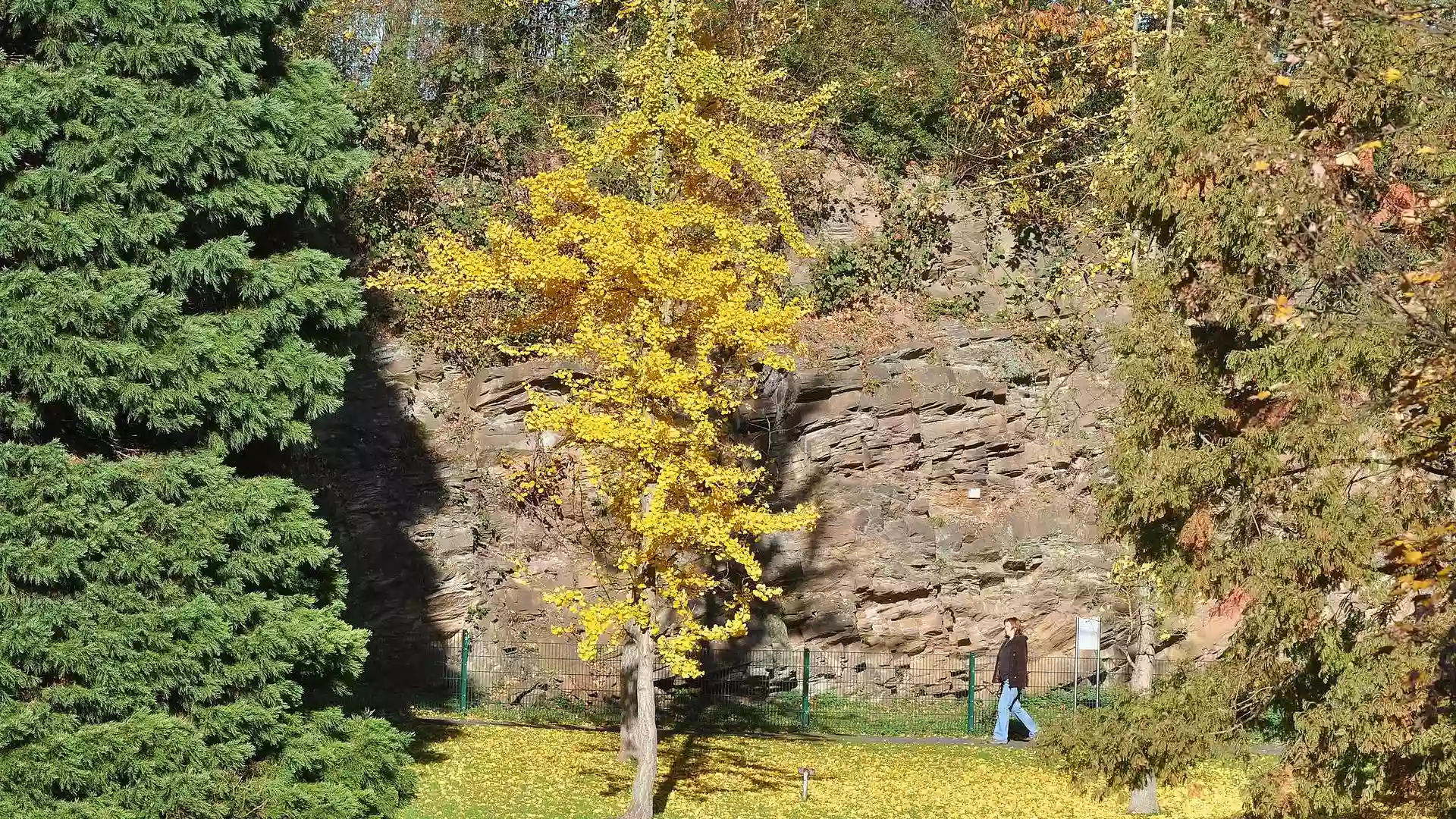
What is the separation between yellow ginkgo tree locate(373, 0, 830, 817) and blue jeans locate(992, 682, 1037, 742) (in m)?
5.80

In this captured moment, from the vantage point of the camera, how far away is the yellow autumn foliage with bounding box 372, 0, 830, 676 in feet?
43.0

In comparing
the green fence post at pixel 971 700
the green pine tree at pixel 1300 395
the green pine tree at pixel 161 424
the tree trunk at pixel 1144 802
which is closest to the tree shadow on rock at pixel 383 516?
the green pine tree at pixel 161 424

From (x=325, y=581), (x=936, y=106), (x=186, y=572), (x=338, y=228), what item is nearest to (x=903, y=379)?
(x=936, y=106)

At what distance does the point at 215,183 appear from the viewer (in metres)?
12.4

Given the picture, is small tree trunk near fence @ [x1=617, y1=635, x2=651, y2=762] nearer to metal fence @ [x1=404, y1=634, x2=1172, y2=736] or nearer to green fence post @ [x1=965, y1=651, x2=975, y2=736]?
metal fence @ [x1=404, y1=634, x2=1172, y2=736]

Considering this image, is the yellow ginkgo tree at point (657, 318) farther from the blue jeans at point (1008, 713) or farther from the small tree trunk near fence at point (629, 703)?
the blue jeans at point (1008, 713)

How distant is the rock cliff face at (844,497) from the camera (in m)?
20.9

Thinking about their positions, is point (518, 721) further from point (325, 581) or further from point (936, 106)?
point (936, 106)

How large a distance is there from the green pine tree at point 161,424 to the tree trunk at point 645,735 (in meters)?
2.27

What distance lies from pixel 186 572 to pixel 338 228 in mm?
12439

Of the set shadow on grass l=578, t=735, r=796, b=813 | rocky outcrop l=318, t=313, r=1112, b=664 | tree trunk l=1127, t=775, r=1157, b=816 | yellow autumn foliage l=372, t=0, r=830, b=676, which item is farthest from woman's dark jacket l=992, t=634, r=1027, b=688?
yellow autumn foliage l=372, t=0, r=830, b=676

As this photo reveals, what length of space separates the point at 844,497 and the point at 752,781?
682cm

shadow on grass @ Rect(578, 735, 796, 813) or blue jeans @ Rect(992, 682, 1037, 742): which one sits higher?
blue jeans @ Rect(992, 682, 1037, 742)

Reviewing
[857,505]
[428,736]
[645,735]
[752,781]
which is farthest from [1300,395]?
[857,505]
